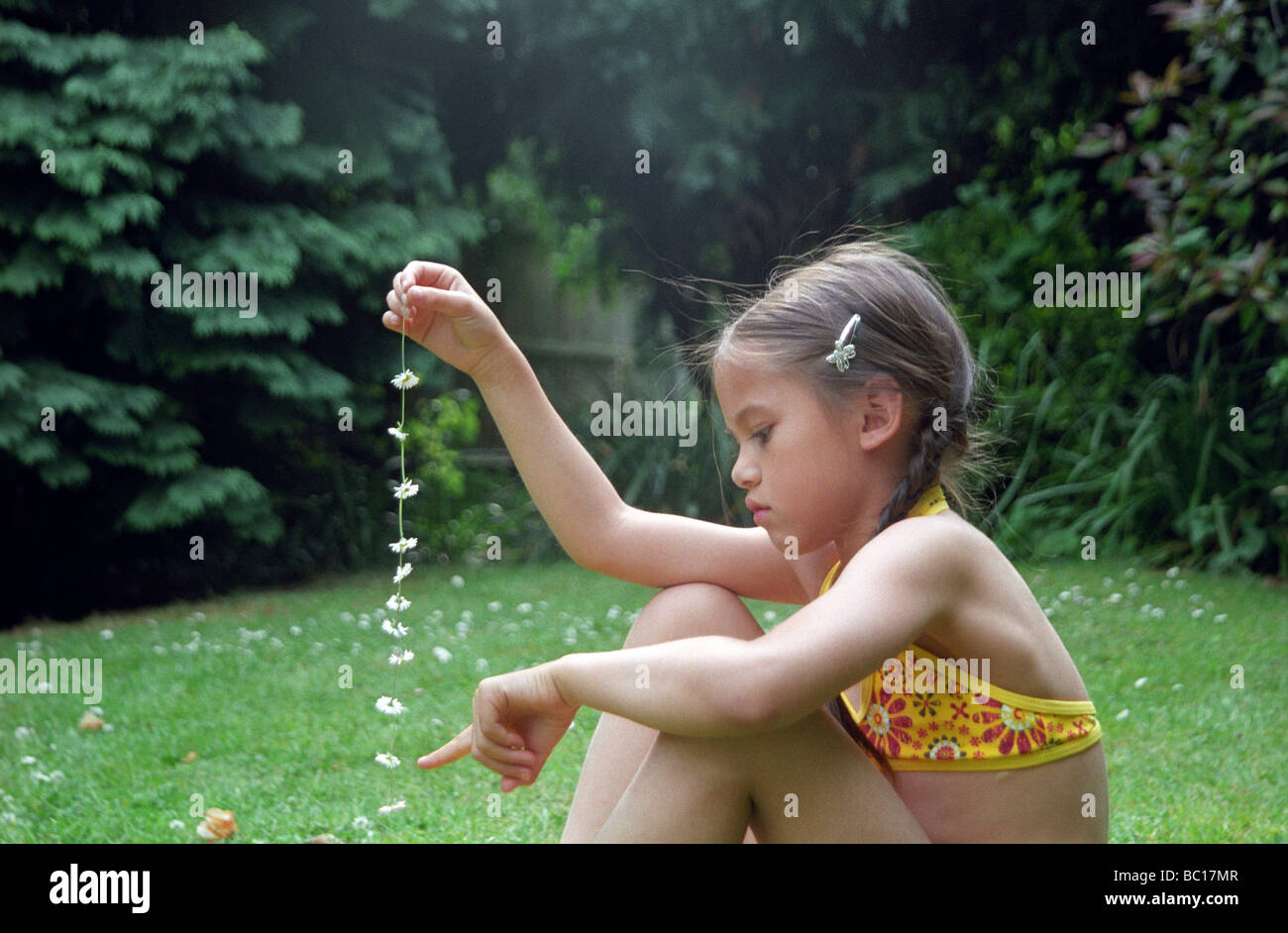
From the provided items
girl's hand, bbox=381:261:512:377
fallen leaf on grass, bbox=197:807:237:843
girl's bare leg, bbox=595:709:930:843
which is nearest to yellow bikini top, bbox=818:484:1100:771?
girl's bare leg, bbox=595:709:930:843

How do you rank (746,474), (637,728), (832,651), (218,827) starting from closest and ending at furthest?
(832,651) → (746,474) → (637,728) → (218,827)

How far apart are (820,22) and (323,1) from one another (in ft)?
8.14

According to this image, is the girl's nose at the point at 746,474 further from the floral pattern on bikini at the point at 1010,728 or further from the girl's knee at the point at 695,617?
the floral pattern on bikini at the point at 1010,728

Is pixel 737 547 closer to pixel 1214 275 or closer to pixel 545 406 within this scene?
pixel 545 406

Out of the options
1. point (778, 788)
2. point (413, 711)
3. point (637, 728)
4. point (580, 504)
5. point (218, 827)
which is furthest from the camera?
point (413, 711)

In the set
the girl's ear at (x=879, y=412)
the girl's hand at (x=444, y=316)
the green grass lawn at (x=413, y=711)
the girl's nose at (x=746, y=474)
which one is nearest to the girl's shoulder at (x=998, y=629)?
the girl's ear at (x=879, y=412)

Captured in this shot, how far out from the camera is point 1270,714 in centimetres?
312

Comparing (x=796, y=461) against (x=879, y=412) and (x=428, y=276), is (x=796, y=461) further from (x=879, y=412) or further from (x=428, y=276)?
(x=428, y=276)

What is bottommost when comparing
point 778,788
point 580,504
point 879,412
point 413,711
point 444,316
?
point 413,711

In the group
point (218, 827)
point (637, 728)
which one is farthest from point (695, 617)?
point (218, 827)

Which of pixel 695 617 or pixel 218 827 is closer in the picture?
pixel 695 617

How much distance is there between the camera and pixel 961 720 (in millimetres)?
1517

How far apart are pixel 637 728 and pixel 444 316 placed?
64 cm

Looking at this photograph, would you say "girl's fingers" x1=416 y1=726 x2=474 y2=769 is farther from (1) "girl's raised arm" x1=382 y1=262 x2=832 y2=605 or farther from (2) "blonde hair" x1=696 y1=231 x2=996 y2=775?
(2) "blonde hair" x1=696 y1=231 x2=996 y2=775
